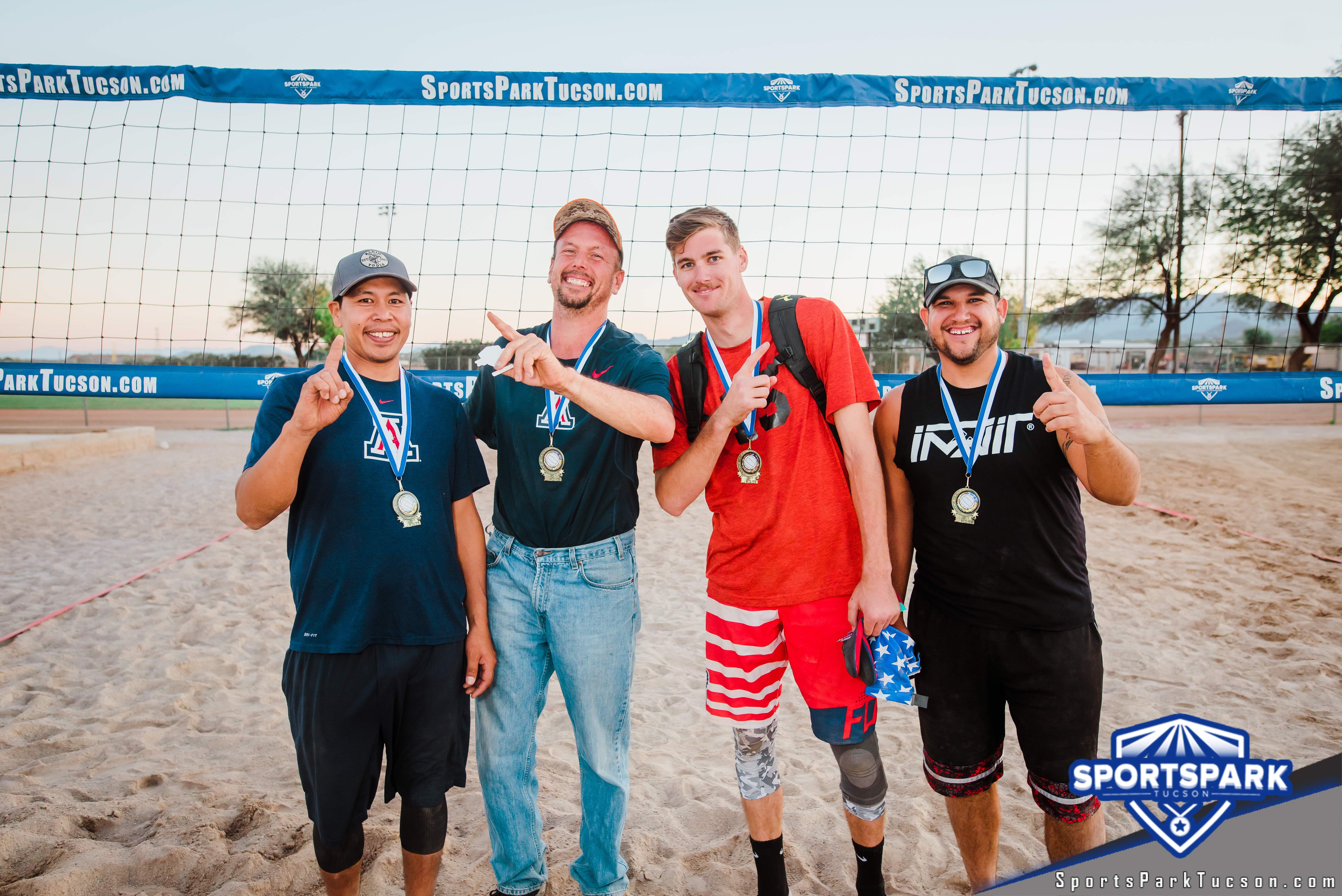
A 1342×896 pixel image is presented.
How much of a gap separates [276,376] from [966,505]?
12.7 ft

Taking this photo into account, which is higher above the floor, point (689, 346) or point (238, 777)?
point (689, 346)

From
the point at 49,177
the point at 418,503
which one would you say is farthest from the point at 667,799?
the point at 49,177

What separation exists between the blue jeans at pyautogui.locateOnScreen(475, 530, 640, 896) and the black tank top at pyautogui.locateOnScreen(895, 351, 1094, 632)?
2.90 feet

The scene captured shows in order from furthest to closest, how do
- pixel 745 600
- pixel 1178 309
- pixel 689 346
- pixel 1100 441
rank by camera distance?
pixel 1178 309
pixel 689 346
pixel 745 600
pixel 1100 441

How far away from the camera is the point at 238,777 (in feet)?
9.24

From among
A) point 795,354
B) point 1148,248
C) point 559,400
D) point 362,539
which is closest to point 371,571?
point 362,539

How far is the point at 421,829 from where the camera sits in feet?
6.02

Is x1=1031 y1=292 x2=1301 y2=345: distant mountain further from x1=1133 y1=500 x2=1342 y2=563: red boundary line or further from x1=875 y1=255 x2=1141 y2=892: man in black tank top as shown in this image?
x1=875 y1=255 x2=1141 y2=892: man in black tank top

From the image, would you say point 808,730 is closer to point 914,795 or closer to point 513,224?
point 914,795

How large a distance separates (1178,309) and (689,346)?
7.61m

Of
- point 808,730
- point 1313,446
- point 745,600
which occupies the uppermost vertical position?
point 1313,446

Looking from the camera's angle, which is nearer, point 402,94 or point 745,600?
point 745,600
